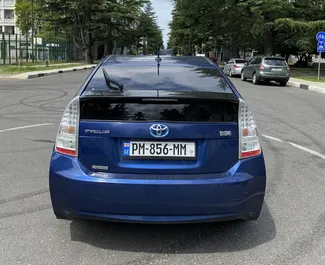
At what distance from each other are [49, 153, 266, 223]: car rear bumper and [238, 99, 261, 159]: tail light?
0.09 metres

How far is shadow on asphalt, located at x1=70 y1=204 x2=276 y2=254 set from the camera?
12.0 feet

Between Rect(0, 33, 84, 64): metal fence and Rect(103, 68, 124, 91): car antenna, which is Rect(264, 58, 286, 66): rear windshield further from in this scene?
Rect(0, 33, 84, 64): metal fence

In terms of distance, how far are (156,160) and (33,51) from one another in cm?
4188

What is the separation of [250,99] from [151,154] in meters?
12.4

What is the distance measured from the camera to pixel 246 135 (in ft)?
11.8

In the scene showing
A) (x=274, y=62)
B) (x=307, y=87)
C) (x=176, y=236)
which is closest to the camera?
(x=176, y=236)

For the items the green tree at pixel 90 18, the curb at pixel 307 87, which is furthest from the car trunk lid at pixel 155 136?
the green tree at pixel 90 18

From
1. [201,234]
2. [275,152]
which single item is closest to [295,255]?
[201,234]

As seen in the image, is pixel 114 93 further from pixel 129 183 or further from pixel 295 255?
pixel 295 255

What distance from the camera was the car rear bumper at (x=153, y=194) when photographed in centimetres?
334

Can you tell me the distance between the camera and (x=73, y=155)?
351 centimetres

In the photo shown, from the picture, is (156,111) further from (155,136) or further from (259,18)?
(259,18)

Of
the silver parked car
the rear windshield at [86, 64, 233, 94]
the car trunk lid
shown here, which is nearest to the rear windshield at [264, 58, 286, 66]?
the silver parked car

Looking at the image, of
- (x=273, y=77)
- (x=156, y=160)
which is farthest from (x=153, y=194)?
(x=273, y=77)
